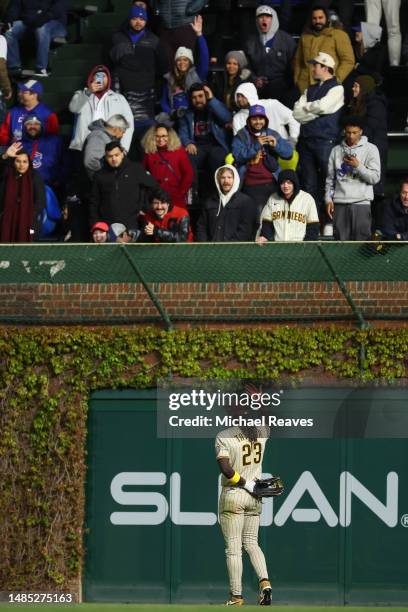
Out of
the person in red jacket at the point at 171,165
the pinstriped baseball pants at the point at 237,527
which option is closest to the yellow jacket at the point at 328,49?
the person in red jacket at the point at 171,165

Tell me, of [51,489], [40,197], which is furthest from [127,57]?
[51,489]

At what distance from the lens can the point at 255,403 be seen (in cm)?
1673

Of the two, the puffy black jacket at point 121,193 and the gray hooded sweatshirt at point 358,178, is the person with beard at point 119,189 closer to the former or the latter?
the puffy black jacket at point 121,193

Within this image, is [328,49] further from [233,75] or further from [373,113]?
[233,75]

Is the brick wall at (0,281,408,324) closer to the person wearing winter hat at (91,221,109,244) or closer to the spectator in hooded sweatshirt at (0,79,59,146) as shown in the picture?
the person wearing winter hat at (91,221,109,244)

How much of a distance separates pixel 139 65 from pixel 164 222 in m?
2.75

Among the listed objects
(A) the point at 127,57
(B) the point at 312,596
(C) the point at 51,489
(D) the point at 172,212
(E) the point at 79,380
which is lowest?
(B) the point at 312,596

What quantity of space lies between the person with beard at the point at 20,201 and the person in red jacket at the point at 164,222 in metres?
1.33

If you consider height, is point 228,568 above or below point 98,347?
below

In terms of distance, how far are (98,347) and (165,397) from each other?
83 cm

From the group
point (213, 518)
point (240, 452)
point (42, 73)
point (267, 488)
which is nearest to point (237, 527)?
point (267, 488)

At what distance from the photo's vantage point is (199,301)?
54.7ft

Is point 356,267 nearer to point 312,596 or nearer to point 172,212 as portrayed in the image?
point 172,212

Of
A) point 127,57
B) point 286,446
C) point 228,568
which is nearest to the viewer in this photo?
point 228,568
